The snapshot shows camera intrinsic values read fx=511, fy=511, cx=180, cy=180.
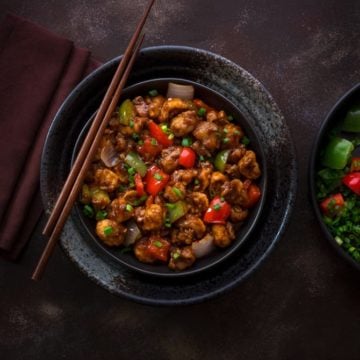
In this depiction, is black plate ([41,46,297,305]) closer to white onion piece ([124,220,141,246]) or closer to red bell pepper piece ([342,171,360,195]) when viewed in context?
white onion piece ([124,220,141,246])

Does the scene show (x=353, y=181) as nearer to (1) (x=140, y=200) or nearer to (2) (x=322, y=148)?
(2) (x=322, y=148)

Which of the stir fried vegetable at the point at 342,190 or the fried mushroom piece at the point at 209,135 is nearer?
the fried mushroom piece at the point at 209,135

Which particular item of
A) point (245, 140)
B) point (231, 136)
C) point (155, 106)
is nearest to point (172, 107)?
point (155, 106)

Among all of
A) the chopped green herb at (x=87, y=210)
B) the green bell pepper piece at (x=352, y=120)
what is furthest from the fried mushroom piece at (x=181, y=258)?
the green bell pepper piece at (x=352, y=120)

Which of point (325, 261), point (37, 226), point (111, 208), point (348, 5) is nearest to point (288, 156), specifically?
point (325, 261)

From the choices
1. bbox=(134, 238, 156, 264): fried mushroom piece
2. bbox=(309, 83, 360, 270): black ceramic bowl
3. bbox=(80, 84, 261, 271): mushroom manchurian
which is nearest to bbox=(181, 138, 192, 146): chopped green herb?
bbox=(80, 84, 261, 271): mushroom manchurian

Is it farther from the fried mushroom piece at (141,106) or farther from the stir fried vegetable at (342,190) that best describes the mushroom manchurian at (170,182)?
the stir fried vegetable at (342,190)
